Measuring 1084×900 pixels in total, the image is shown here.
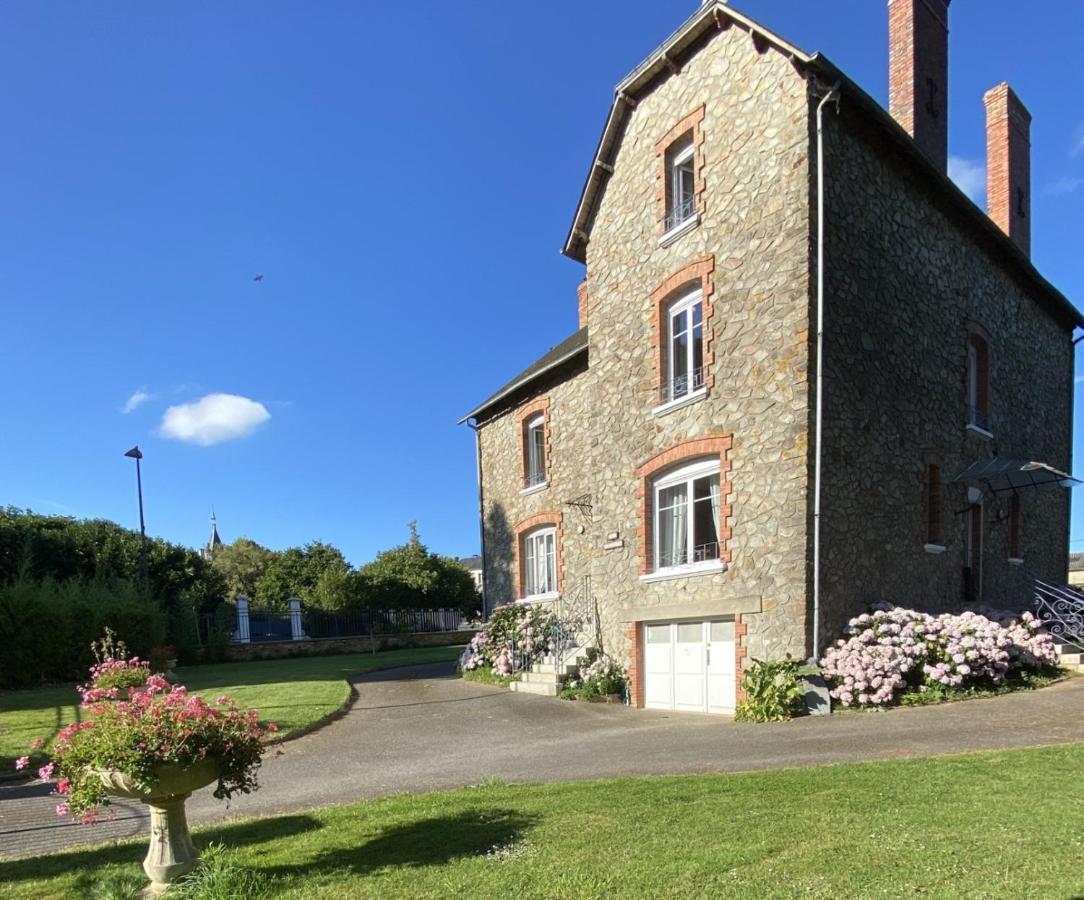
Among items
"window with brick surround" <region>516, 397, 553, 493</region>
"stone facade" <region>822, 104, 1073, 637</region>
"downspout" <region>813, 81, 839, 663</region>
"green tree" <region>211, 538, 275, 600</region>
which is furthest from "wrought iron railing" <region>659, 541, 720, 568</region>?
"green tree" <region>211, 538, 275, 600</region>

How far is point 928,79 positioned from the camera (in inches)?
551

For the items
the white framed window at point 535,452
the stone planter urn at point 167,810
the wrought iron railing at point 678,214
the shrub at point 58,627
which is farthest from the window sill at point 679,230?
the shrub at point 58,627

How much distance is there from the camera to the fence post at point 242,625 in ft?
87.1

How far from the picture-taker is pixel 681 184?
12.6 metres

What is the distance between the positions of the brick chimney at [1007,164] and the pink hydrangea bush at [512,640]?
13449 mm

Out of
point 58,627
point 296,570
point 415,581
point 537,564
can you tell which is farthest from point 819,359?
point 296,570

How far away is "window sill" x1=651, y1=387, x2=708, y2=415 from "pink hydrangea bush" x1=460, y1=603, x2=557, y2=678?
5.24 m

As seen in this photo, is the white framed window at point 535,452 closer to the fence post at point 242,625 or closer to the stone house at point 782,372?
the stone house at point 782,372

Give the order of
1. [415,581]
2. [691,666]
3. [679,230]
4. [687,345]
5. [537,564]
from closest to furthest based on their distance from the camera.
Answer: [691,666] → [679,230] → [687,345] → [537,564] → [415,581]

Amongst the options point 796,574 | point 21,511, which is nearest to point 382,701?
point 796,574

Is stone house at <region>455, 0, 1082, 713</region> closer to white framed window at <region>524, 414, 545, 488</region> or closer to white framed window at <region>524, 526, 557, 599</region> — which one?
white framed window at <region>524, 526, 557, 599</region>

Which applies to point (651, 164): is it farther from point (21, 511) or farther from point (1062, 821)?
point (21, 511)

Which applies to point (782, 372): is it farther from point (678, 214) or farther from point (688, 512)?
point (678, 214)

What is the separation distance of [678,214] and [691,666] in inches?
295
